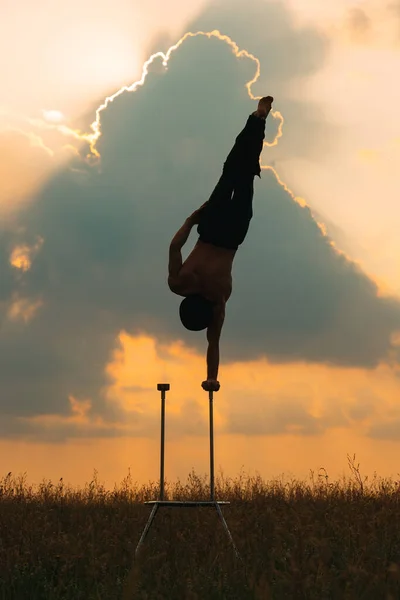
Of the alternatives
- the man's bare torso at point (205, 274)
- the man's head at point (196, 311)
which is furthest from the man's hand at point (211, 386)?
the man's bare torso at point (205, 274)

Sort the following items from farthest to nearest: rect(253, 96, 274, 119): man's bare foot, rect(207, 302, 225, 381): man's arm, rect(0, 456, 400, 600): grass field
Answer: rect(207, 302, 225, 381): man's arm, rect(253, 96, 274, 119): man's bare foot, rect(0, 456, 400, 600): grass field

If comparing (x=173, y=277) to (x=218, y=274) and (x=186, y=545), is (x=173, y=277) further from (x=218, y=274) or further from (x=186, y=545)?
(x=186, y=545)

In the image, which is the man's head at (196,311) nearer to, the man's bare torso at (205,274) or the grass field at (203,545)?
the man's bare torso at (205,274)

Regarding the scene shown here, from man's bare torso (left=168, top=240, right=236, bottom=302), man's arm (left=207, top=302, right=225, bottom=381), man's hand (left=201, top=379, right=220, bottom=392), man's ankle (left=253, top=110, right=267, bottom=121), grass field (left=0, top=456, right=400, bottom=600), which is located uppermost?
man's ankle (left=253, top=110, right=267, bottom=121)

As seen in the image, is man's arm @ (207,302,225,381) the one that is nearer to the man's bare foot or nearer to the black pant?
the black pant

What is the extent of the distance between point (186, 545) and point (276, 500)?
4.07 meters

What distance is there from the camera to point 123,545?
8781mm

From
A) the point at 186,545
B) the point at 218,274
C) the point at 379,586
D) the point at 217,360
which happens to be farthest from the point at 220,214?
the point at 379,586

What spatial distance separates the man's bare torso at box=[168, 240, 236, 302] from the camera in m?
8.64

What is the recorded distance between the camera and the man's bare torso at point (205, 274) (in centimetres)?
864

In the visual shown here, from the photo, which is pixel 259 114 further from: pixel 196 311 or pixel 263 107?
pixel 196 311

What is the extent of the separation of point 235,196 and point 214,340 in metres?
1.50

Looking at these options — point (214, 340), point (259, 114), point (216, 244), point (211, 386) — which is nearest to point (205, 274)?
point (216, 244)

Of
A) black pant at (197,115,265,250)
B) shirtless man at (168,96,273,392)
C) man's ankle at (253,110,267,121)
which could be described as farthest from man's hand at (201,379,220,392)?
man's ankle at (253,110,267,121)
